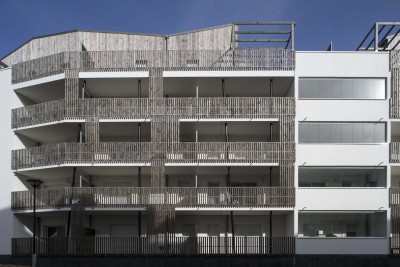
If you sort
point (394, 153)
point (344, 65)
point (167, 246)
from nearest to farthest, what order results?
point (167, 246), point (394, 153), point (344, 65)

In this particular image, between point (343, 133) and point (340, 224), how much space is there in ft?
18.4

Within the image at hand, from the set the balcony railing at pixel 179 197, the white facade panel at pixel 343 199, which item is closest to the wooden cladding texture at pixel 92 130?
the balcony railing at pixel 179 197

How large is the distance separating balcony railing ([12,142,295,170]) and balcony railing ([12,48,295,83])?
485cm

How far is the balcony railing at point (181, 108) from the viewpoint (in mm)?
26422

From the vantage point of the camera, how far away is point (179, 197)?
25828 millimetres

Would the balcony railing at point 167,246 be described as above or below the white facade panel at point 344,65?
below

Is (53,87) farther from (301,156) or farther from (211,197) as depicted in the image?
(301,156)

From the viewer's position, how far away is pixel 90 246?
25281 mm

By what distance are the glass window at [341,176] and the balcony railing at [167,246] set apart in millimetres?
3803

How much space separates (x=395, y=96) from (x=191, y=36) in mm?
14638

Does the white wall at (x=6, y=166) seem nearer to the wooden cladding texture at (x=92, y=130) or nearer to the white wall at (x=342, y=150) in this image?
the wooden cladding texture at (x=92, y=130)

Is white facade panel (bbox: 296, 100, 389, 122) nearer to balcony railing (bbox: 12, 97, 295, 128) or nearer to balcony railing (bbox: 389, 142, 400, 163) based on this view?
balcony railing (bbox: 12, 97, 295, 128)

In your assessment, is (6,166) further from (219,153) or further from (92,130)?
(219,153)

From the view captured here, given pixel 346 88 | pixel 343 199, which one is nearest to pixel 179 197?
pixel 343 199
